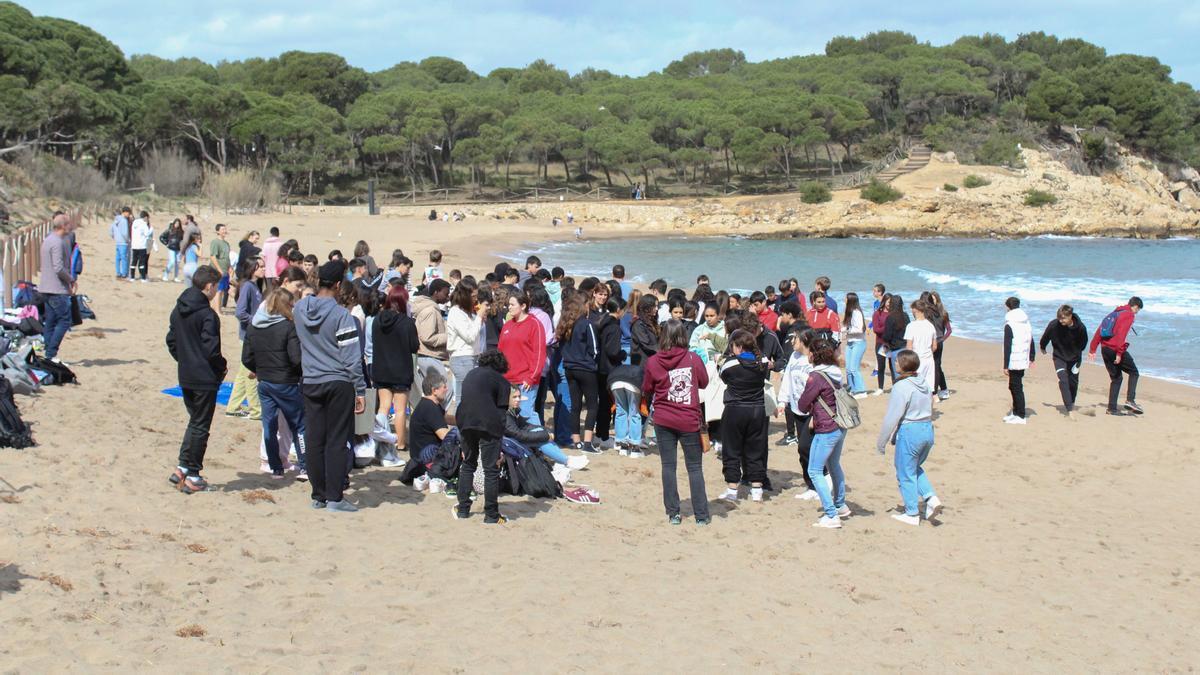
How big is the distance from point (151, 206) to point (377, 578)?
38.7 metres

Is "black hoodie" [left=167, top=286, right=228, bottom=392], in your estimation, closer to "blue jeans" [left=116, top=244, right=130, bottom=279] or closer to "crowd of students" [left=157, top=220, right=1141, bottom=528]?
"crowd of students" [left=157, top=220, right=1141, bottom=528]

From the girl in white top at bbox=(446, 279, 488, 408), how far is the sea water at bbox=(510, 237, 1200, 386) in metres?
10.8

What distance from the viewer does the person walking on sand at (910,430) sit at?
737cm

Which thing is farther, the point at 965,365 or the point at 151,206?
the point at 151,206

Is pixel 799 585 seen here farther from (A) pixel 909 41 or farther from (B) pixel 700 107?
(A) pixel 909 41

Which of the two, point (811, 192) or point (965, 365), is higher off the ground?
point (811, 192)

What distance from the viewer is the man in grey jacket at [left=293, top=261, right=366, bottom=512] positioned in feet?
22.0

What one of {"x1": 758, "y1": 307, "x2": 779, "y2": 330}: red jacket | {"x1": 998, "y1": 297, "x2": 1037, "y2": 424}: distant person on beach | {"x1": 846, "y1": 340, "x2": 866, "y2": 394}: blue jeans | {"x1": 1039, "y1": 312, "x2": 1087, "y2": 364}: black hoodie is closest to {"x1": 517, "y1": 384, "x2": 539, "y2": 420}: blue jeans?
{"x1": 758, "y1": 307, "x2": 779, "y2": 330}: red jacket

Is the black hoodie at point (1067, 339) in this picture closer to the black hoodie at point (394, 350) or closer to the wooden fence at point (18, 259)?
the black hoodie at point (394, 350)

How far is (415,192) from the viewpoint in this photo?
6738 cm

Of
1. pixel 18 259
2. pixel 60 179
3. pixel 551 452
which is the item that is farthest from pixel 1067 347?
pixel 60 179

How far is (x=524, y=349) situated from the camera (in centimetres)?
833

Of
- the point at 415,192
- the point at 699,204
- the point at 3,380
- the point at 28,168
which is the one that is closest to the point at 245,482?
the point at 3,380

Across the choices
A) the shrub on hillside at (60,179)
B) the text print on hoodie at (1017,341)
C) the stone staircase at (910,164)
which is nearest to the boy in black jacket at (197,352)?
the text print on hoodie at (1017,341)
